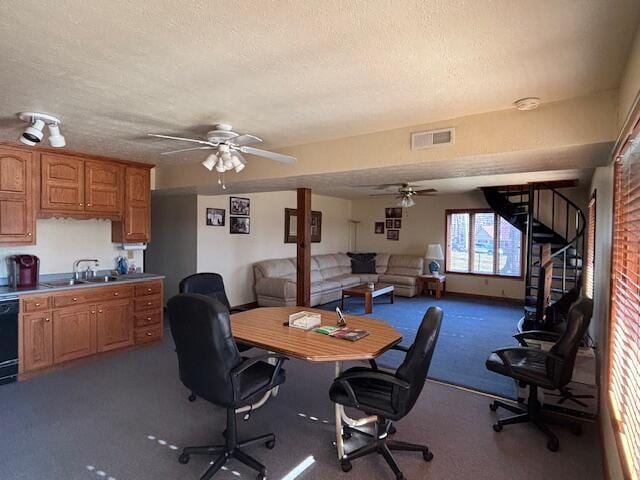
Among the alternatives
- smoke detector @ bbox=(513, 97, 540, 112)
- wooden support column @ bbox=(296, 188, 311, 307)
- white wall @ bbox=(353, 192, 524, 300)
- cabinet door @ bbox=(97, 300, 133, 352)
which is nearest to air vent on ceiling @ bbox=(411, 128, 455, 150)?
smoke detector @ bbox=(513, 97, 540, 112)

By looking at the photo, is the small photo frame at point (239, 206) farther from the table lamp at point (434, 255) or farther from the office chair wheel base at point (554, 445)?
the office chair wheel base at point (554, 445)

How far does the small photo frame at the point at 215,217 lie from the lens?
6156mm

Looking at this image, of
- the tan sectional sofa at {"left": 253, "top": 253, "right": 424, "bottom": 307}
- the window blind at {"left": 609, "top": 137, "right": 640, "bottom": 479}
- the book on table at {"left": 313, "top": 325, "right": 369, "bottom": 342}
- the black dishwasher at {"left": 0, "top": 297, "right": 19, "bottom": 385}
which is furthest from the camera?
the tan sectional sofa at {"left": 253, "top": 253, "right": 424, "bottom": 307}

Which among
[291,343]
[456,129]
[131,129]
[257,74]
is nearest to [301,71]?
[257,74]

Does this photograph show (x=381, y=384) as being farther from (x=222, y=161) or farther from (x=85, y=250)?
(x=85, y=250)

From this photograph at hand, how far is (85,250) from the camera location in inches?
184

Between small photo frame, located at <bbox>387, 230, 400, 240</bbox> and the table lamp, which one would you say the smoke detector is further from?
small photo frame, located at <bbox>387, 230, 400, 240</bbox>

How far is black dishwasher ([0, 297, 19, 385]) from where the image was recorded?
3424mm

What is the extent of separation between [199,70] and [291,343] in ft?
5.92

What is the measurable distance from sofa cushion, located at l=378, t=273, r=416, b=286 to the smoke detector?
18.9 ft

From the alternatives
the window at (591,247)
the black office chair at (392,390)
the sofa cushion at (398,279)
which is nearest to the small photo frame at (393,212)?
the sofa cushion at (398,279)

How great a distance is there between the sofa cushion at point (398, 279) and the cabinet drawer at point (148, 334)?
5.09m

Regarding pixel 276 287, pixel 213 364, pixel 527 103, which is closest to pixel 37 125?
pixel 213 364

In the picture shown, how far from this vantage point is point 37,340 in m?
3.64
